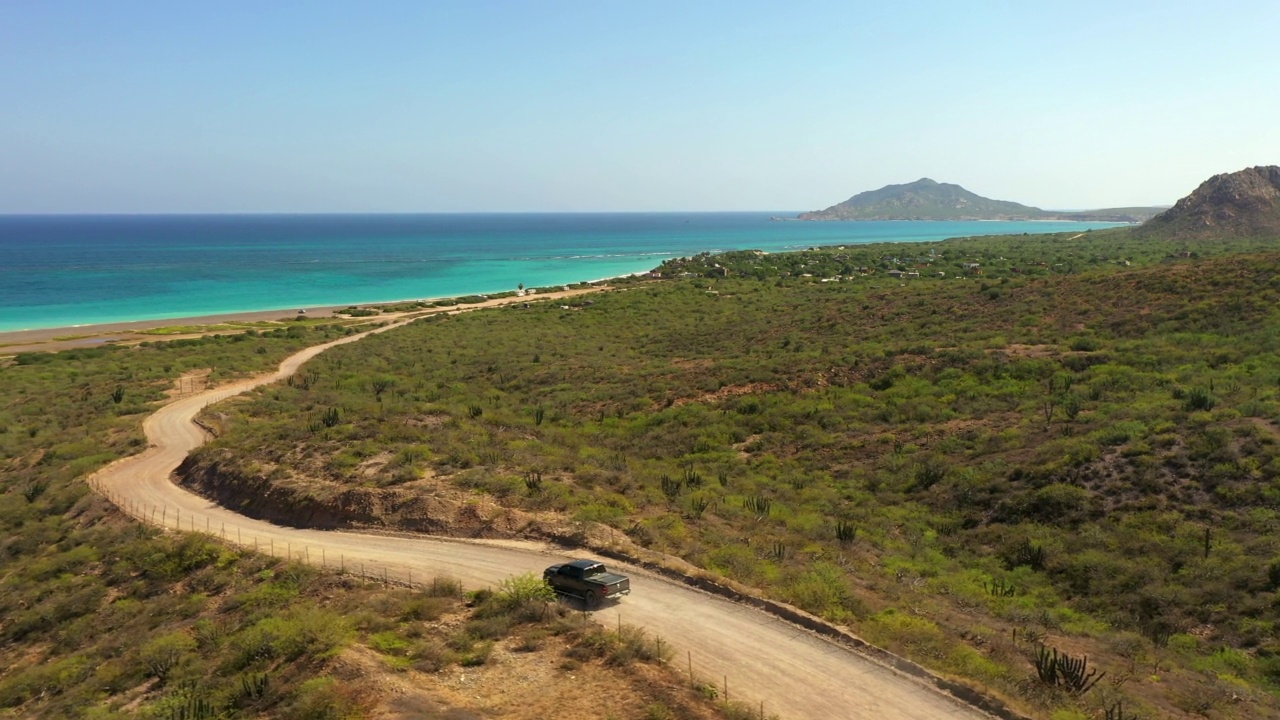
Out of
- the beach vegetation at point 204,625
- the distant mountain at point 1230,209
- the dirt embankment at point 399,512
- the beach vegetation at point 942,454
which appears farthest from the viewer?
the distant mountain at point 1230,209

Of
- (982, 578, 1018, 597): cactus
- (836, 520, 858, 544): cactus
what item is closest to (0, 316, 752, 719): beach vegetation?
(836, 520, 858, 544): cactus

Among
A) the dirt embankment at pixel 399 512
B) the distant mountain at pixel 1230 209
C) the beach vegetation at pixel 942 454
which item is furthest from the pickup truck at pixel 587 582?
the distant mountain at pixel 1230 209

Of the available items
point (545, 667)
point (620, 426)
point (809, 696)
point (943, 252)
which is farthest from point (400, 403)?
point (943, 252)

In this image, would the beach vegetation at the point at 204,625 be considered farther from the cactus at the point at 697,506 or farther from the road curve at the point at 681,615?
the cactus at the point at 697,506

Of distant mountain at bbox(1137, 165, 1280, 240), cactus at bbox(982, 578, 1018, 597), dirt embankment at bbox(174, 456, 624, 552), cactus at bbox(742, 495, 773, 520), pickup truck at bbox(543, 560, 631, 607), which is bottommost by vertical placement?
cactus at bbox(982, 578, 1018, 597)

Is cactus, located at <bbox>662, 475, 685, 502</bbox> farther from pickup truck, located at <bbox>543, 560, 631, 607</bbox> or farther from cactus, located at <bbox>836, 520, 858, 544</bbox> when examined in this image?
pickup truck, located at <bbox>543, 560, 631, 607</bbox>

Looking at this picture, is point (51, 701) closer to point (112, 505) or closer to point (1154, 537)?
point (112, 505)
